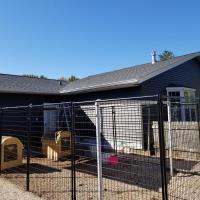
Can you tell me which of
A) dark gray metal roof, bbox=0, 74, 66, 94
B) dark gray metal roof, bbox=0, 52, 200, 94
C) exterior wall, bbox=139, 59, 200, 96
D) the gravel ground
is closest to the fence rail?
the gravel ground

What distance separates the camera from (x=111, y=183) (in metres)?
6.49

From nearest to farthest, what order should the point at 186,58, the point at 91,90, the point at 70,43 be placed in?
1. the point at 91,90
2. the point at 186,58
3. the point at 70,43

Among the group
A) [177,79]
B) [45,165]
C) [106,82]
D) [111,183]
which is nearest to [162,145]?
[111,183]

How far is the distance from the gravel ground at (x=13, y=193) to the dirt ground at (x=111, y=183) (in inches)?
6.8

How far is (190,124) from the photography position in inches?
353

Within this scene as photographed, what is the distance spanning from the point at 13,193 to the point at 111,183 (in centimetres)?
225

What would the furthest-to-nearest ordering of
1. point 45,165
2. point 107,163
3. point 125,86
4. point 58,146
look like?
point 125,86, point 58,146, point 45,165, point 107,163

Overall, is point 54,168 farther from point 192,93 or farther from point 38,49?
point 38,49

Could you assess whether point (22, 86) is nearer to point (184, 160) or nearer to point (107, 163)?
point (107, 163)

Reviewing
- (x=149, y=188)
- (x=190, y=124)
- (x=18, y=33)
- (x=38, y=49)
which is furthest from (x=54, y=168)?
(x=38, y=49)

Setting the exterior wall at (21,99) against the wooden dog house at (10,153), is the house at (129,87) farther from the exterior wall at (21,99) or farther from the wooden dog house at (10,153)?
the wooden dog house at (10,153)

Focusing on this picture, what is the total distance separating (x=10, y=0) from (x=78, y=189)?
7345 mm

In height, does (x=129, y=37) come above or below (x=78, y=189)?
above

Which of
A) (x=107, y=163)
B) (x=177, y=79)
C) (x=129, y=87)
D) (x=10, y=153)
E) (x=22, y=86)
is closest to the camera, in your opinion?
(x=107, y=163)
